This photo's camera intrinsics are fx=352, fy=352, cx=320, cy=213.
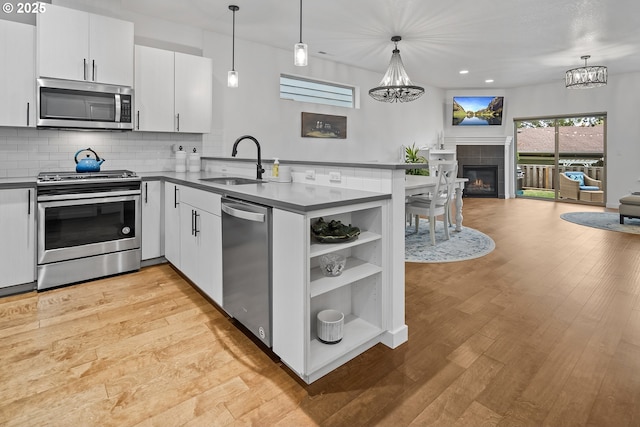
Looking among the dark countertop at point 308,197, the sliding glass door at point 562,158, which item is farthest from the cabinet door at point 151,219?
the sliding glass door at point 562,158

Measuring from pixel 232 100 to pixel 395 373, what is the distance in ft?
13.9

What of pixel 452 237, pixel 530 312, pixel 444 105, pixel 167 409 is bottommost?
pixel 167 409

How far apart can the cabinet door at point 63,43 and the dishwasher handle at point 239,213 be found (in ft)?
7.36

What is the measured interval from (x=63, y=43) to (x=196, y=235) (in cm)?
218

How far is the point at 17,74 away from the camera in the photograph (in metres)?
3.05

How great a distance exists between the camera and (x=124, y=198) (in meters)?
3.33

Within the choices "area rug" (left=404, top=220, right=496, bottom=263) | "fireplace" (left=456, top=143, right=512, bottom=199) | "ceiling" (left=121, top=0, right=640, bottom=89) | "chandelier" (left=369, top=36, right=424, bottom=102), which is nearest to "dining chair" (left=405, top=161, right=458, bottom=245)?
"area rug" (left=404, top=220, right=496, bottom=263)

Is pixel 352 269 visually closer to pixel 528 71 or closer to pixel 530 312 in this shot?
pixel 530 312

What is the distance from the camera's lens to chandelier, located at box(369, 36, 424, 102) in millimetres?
4664

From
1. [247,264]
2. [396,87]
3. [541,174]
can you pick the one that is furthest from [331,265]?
[541,174]

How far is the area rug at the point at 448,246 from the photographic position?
3964 millimetres

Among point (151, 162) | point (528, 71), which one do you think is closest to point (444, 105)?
point (528, 71)

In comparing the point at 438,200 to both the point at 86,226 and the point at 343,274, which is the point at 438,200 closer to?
the point at 343,274

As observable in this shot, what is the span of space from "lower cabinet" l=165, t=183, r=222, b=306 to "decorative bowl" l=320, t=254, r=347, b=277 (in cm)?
82
